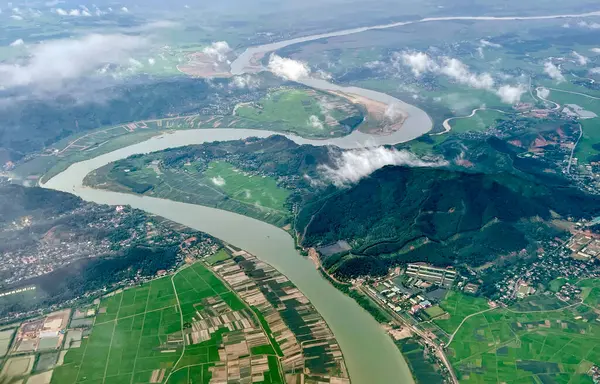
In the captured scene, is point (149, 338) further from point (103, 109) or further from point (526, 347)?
point (103, 109)

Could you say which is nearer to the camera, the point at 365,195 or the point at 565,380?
the point at 565,380

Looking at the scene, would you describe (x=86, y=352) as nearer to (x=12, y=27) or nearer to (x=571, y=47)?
(x=571, y=47)

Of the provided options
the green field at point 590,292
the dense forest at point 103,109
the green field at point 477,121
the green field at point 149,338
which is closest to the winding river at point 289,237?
the green field at point 477,121

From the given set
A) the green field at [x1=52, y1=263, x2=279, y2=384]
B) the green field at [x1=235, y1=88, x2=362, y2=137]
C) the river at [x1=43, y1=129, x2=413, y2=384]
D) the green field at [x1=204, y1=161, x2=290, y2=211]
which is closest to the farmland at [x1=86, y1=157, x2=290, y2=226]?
the green field at [x1=204, y1=161, x2=290, y2=211]

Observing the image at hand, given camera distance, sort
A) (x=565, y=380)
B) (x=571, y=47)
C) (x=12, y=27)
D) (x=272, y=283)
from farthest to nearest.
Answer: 1. (x=12, y=27)
2. (x=571, y=47)
3. (x=272, y=283)
4. (x=565, y=380)

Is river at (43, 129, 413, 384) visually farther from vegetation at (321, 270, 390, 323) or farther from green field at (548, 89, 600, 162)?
green field at (548, 89, 600, 162)

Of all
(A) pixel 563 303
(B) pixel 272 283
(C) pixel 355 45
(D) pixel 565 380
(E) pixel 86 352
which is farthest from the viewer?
(C) pixel 355 45

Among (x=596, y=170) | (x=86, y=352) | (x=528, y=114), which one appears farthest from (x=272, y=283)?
(x=528, y=114)

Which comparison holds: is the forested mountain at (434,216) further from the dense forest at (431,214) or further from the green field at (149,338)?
the green field at (149,338)
